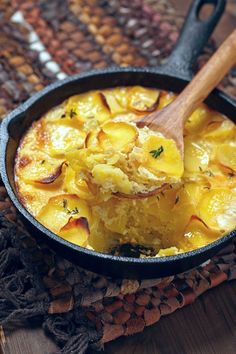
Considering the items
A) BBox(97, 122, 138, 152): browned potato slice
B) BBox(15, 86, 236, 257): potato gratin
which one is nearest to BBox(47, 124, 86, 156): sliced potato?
BBox(15, 86, 236, 257): potato gratin

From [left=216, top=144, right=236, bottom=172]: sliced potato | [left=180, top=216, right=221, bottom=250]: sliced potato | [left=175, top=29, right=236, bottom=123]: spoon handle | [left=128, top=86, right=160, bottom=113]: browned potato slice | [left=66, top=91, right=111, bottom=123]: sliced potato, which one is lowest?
[left=66, top=91, right=111, bottom=123]: sliced potato

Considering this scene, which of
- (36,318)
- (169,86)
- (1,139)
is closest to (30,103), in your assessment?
(1,139)

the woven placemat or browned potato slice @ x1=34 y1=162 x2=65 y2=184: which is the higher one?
browned potato slice @ x1=34 y1=162 x2=65 y2=184

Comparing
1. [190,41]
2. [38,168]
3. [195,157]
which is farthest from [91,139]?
[190,41]

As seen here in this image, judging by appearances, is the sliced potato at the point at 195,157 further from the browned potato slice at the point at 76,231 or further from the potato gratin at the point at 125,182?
the browned potato slice at the point at 76,231

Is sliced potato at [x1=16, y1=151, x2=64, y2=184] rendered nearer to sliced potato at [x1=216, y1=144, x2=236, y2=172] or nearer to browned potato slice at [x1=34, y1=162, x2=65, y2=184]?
browned potato slice at [x1=34, y1=162, x2=65, y2=184]
